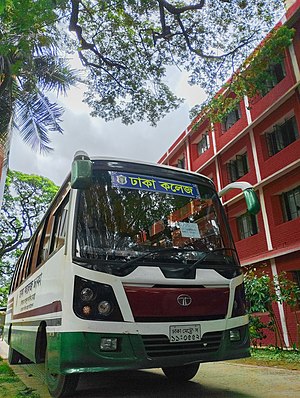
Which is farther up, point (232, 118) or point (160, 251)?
point (232, 118)

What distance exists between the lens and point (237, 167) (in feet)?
50.6

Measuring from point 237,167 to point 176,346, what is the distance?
1300 cm

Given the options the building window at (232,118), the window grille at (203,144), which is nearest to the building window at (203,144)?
the window grille at (203,144)

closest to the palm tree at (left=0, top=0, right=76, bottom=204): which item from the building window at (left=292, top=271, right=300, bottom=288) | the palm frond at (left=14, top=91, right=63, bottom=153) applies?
the palm frond at (left=14, top=91, right=63, bottom=153)

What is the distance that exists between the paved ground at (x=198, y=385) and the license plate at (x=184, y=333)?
37.3 inches

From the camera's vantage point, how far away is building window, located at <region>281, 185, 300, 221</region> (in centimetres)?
1219

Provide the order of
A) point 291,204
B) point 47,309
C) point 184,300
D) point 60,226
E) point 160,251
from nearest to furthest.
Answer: point 184,300 < point 160,251 < point 47,309 < point 60,226 < point 291,204

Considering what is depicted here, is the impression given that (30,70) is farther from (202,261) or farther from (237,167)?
(237,167)

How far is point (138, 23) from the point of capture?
9.53 metres

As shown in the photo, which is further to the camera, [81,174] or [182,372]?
[182,372]

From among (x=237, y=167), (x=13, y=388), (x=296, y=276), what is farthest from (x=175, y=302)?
(x=237, y=167)

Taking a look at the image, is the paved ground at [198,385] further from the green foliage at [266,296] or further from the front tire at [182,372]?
the green foliage at [266,296]

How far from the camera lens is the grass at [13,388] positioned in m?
4.22

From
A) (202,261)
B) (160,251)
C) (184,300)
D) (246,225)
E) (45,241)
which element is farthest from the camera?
(246,225)
